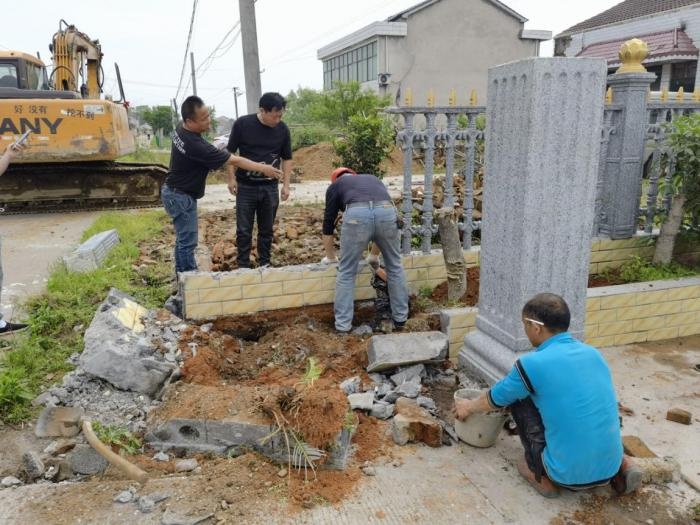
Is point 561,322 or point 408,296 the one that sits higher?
point 561,322

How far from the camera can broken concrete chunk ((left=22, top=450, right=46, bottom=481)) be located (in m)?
2.98

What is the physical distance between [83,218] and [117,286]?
5407 millimetres

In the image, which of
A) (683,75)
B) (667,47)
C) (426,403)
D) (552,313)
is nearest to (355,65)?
(667,47)

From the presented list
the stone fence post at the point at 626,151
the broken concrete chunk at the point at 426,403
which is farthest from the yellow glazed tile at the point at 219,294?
the stone fence post at the point at 626,151

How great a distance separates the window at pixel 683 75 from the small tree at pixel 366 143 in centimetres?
1899

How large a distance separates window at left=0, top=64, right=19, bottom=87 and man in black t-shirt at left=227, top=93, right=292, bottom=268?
791 centimetres

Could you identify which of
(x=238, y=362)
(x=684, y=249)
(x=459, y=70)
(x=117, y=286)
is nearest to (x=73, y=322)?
(x=117, y=286)

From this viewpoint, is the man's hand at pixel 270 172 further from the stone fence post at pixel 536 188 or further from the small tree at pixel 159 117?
the small tree at pixel 159 117

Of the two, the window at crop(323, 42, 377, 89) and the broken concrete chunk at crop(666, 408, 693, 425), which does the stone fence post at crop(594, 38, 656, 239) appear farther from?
the window at crop(323, 42, 377, 89)

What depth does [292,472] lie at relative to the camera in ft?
9.61

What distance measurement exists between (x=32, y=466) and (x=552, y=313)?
2.76 metres

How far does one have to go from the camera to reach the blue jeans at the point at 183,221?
4.98 m

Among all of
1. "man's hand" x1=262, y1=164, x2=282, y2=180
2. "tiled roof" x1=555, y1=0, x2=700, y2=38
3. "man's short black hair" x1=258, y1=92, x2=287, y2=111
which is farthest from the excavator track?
"tiled roof" x1=555, y1=0, x2=700, y2=38

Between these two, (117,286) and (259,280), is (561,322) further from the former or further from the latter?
(117,286)
